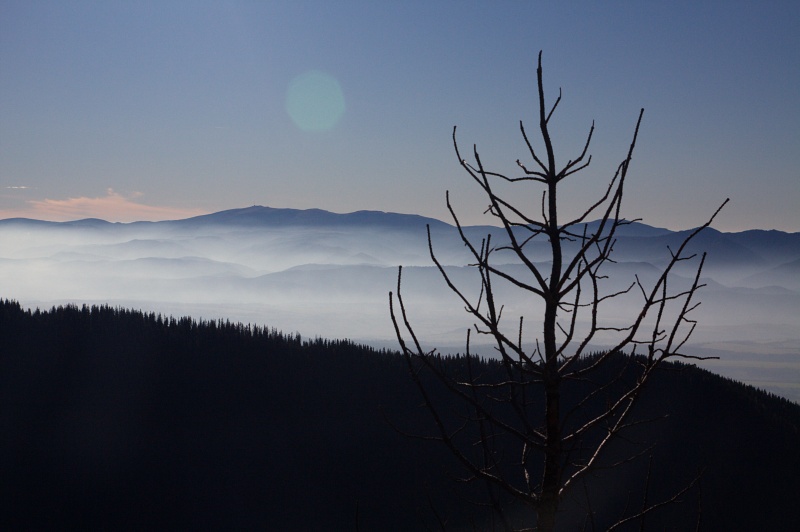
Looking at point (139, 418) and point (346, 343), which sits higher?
point (346, 343)

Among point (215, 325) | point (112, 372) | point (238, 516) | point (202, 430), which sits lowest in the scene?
point (238, 516)

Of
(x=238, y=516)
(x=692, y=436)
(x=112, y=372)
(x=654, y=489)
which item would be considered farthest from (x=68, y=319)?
(x=692, y=436)

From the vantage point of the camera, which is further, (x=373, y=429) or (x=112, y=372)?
(x=373, y=429)

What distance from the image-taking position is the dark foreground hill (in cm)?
7662

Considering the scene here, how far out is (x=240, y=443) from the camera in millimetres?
87125

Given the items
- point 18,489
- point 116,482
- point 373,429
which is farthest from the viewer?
point 373,429

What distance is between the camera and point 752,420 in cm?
9950

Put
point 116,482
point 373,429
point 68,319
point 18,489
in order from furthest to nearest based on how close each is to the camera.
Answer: point 373,429, point 68,319, point 116,482, point 18,489

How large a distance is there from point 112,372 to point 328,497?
3209 cm

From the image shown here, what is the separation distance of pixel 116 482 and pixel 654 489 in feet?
226

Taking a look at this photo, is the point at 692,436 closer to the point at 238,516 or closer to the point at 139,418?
the point at 238,516

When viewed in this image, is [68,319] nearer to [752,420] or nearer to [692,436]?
[692,436]

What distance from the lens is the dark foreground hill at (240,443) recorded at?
251ft

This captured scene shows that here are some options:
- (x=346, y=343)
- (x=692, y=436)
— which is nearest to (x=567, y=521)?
(x=692, y=436)
